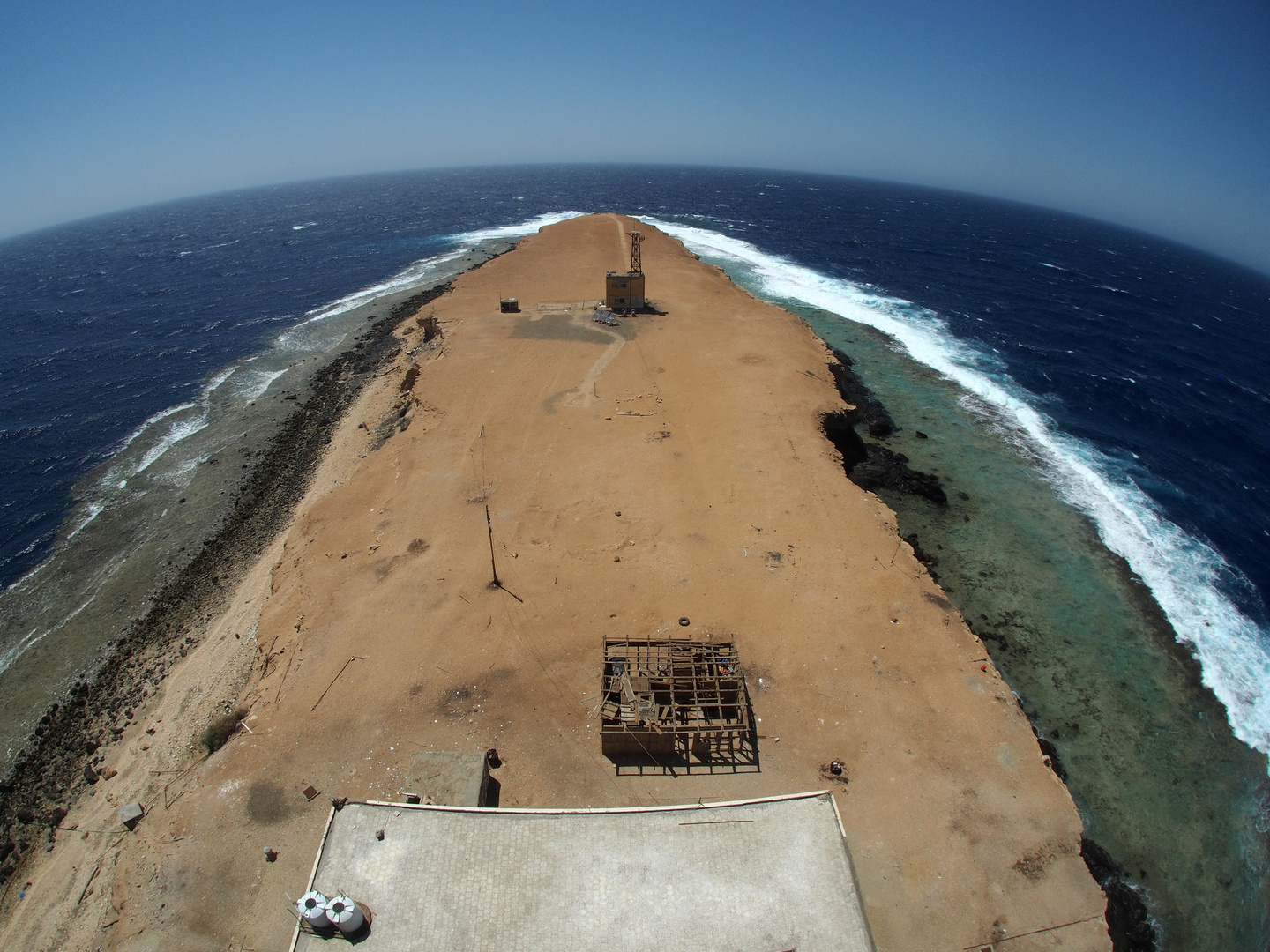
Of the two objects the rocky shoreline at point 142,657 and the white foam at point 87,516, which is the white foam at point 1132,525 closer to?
the rocky shoreline at point 142,657

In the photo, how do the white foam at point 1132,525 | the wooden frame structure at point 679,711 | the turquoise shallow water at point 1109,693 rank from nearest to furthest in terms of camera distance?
the turquoise shallow water at point 1109,693, the wooden frame structure at point 679,711, the white foam at point 1132,525

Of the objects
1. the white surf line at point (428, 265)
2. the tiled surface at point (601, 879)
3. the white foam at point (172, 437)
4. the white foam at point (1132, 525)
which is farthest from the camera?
the white surf line at point (428, 265)

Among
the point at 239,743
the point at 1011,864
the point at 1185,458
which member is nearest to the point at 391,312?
the point at 239,743

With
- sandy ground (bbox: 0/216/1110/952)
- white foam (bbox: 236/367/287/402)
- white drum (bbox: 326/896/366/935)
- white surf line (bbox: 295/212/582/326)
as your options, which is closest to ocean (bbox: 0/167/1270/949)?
white foam (bbox: 236/367/287/402)

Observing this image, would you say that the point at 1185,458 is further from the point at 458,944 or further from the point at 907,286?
the point at 458,944

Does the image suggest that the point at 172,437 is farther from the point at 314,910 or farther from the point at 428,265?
the point at 428,265

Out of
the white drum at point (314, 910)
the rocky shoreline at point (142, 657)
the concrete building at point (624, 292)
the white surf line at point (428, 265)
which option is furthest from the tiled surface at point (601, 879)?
the white surf line at point (428, 265)
